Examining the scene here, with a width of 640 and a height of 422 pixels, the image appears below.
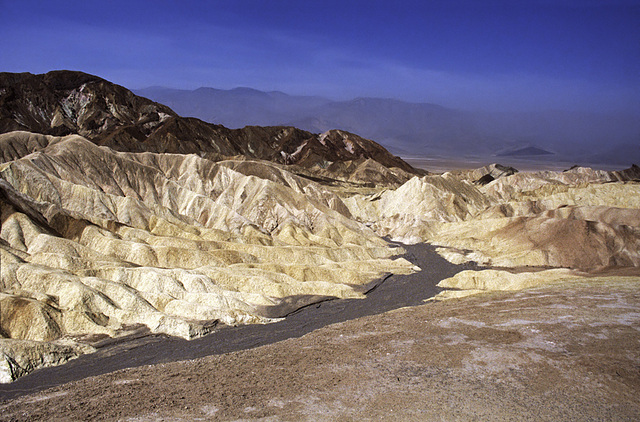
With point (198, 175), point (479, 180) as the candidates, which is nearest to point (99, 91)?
point (198, 175)

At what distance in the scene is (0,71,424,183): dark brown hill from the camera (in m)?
159

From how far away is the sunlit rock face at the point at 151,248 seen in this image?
140 feet

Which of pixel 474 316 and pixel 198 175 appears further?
pixel 198 175

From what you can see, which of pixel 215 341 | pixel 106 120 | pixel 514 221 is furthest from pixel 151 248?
pixel 106 120

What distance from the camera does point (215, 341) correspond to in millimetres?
40625

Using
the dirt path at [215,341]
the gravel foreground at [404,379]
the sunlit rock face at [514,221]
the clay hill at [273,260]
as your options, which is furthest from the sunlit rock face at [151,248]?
the sunlit rock face at [514,221]

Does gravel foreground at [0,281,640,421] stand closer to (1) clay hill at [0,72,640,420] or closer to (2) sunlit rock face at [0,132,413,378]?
(1) clay hill at [0,72,640,420]

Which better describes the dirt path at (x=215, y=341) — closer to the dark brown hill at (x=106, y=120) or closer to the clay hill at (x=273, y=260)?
the clay hill at (x=273, y=260)

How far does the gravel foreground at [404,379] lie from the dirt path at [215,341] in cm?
516

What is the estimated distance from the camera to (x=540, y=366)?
29234 millimetres

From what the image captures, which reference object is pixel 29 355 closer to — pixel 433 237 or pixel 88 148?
pixel 88 148

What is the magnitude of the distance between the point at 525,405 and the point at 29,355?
30.4m

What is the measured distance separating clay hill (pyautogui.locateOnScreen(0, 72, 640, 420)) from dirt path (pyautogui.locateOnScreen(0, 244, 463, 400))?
1.12 m

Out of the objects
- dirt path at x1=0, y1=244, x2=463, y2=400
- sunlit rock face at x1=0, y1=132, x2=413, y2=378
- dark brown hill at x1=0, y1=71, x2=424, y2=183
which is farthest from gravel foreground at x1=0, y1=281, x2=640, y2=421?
dark brown hill at x1=0, y1=71, x2=424, y2=183
